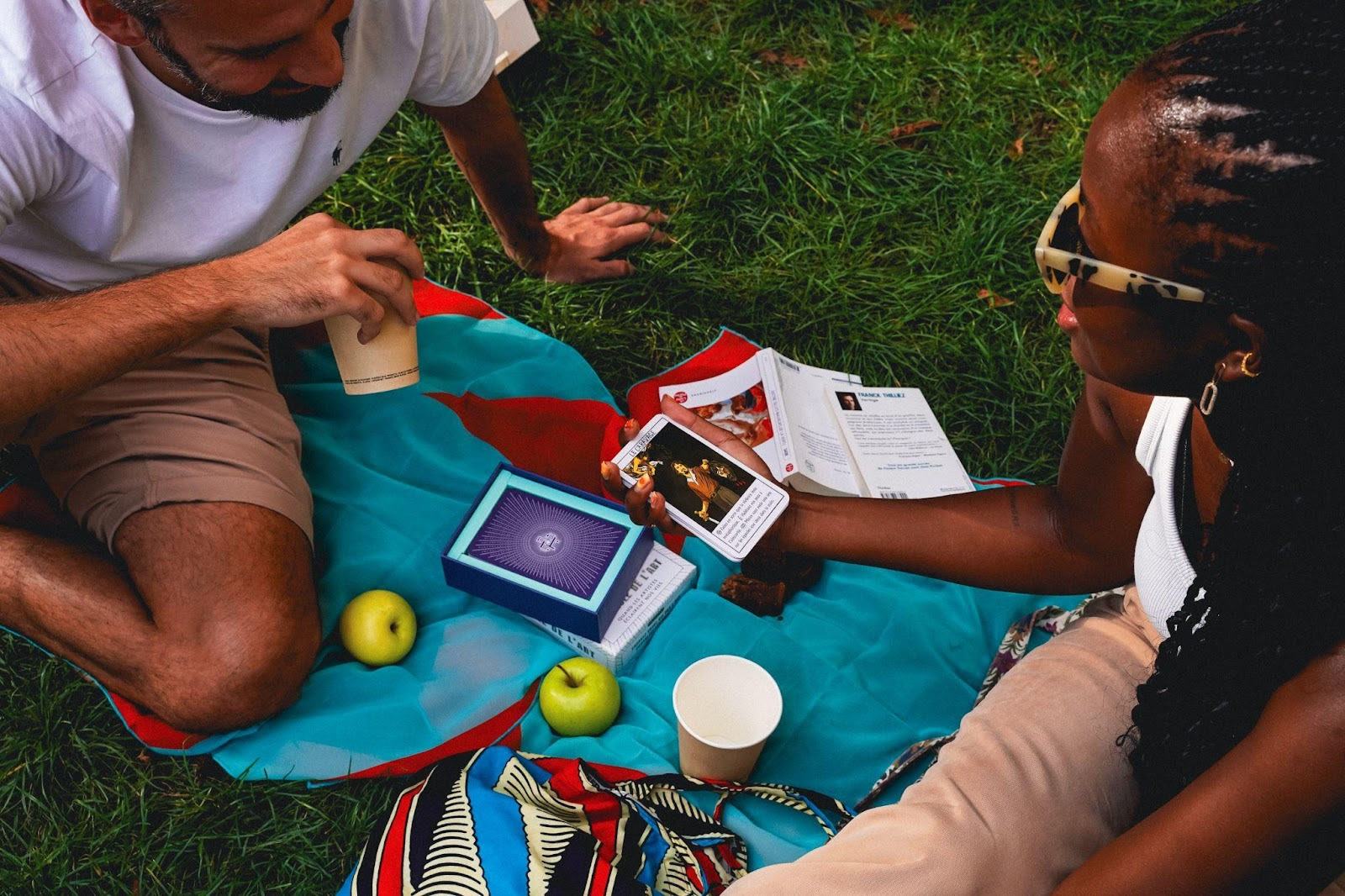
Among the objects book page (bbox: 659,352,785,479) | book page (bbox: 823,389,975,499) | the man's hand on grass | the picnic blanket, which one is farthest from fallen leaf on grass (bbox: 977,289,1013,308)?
the picnic blanket

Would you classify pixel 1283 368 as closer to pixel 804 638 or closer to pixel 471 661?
pixel 804 638

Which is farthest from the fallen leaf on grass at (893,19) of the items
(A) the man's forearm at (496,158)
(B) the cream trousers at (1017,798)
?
(B) the cream trousers at (1017,798)

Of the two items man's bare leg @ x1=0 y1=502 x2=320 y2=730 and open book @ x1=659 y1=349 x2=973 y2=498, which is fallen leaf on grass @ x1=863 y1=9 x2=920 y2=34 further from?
man's bare leg @ x1=0 y1=502 x2=320 y2=730

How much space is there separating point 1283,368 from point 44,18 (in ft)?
7.34

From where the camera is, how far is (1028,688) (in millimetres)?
2029

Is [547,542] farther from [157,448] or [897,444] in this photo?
[897,444]

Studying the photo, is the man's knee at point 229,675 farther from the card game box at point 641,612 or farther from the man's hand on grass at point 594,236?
the man's hand on grass at point 594,236

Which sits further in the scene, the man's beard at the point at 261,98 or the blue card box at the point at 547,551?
the blue card box at the point at 547,551

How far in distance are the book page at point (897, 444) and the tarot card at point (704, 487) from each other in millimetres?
598

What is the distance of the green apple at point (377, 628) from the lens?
254cm

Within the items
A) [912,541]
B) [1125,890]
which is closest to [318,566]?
[912,541]

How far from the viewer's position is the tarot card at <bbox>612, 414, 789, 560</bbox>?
235 centimetres

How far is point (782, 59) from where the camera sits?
4176 millimetres

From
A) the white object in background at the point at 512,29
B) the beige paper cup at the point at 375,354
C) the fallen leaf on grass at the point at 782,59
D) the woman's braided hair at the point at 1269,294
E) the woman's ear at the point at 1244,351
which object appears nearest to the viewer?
the woman's braided hair at the point at 1269,294
